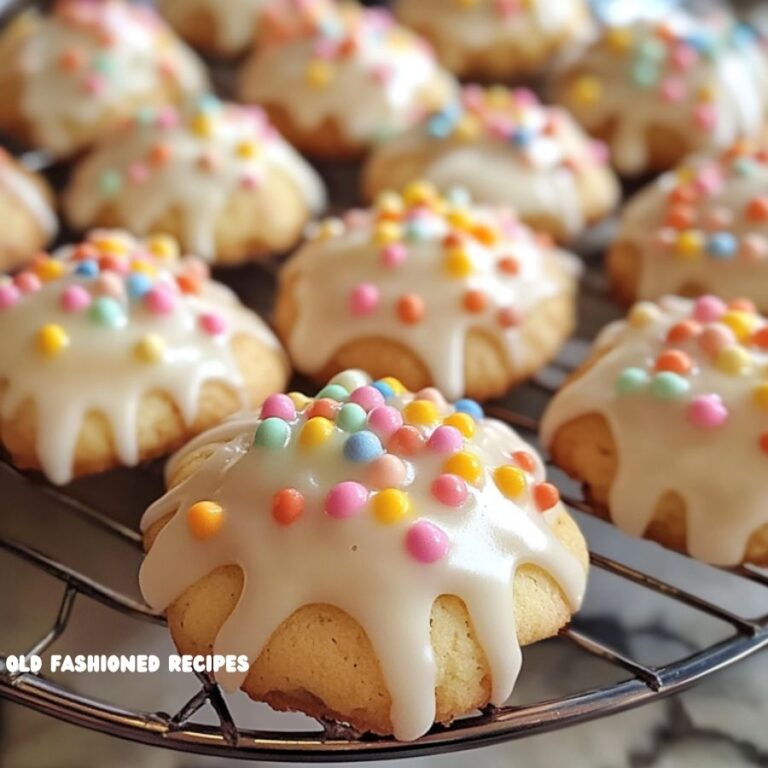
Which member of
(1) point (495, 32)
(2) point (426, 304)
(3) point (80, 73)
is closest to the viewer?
(2) point (426, 304)

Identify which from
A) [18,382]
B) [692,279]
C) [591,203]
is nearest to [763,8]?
[591,203]

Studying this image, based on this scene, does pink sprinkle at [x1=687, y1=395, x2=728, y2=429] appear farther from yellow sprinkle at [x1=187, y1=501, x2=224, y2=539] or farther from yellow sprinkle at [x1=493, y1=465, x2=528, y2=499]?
yellow sprinkle at [x1=187, y1=501, x2=224, y2=539]

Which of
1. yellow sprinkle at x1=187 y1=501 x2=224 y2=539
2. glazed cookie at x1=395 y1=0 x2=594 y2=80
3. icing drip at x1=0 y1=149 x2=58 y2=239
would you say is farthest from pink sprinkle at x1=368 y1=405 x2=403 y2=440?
glazed cookie at x1=395 y1=0 x2=594 y2=80

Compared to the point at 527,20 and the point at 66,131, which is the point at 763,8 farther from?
the point at 66,131

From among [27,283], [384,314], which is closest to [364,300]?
[384,314]

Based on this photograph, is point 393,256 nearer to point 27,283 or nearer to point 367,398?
point 367,398
